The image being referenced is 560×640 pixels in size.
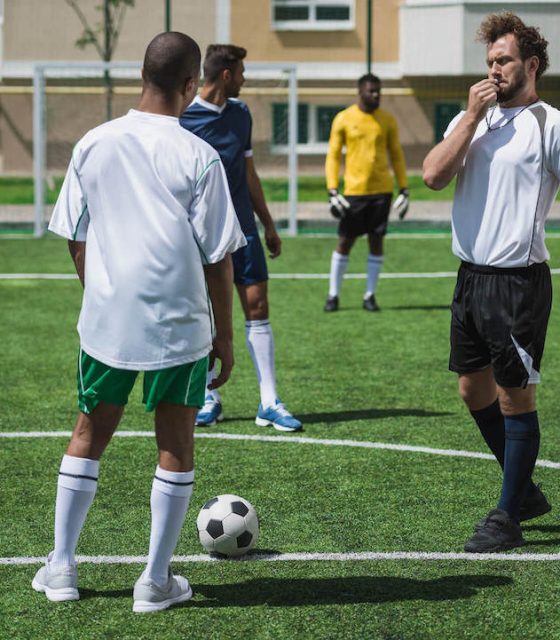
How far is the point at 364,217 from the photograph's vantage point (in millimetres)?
12852

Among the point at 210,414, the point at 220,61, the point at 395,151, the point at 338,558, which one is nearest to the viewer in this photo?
the point at 338,558

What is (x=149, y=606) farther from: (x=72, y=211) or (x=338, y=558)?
(x=72, y=211)

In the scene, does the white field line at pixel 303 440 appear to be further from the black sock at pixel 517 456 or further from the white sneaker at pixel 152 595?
the white sneaker at pixel 152 595

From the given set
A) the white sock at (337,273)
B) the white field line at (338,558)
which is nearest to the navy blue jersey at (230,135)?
the white field line at (338,558)

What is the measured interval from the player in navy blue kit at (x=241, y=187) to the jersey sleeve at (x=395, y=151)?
5.47 metres

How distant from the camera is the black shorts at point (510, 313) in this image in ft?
16.9

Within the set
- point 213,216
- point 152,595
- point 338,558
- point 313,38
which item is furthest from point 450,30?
point 152,595

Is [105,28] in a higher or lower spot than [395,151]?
higher

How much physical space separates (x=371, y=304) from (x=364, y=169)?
1453mm

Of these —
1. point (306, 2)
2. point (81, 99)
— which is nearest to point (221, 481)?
point (81, 99)

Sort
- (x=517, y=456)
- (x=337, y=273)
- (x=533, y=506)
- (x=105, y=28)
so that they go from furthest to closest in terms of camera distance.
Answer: (x=105, y=28) → (x=337, y=273) → (x=533, y=506) → (x=517, y=456)

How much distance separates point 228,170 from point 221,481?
6.50 feet


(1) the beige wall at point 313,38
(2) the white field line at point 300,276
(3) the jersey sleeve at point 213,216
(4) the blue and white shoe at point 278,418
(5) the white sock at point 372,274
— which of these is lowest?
(2) the white field line at point 300,276

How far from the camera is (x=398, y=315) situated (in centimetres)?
1195
